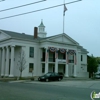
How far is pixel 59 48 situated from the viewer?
153 feet

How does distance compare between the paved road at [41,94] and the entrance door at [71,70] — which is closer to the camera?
the paved road at [41,94]

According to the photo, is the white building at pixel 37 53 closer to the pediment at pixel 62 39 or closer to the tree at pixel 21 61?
the pediment at pixel 62 39

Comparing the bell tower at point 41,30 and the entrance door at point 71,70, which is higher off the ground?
the bell tower at point 41,30

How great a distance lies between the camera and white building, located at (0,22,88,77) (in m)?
43.3

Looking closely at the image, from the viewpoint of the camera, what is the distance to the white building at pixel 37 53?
4331 centimetres

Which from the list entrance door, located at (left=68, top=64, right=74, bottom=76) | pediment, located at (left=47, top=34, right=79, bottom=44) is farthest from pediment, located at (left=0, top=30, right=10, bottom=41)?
entrance door, located at (left=68, top=64, right=74, bottom=76)

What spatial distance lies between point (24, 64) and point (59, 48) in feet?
29.4

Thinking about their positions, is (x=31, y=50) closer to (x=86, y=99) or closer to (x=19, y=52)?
(x=19, y=52)

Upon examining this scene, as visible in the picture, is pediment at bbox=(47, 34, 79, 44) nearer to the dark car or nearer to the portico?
the portico

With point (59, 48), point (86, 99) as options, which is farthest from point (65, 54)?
point (86, 99)

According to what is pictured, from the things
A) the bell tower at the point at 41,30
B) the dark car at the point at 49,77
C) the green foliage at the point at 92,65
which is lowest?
the dark car at the point at 49,77

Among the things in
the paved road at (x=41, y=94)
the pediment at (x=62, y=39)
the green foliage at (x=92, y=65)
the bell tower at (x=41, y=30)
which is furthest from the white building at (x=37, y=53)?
the bell tower at (x=41, y=30)

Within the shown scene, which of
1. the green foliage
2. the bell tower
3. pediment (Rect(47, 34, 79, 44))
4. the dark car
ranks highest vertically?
the bell tower

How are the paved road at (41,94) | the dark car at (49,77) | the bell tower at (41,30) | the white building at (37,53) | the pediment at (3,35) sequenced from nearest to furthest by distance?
the paved road at (41,94)
the dark car at (49,77)
the white building at (37,53)
the pediment at (3,35)
the bell tower at (41,30)
